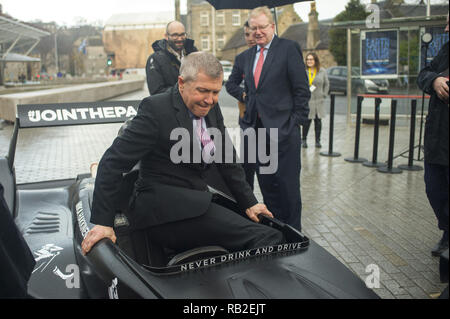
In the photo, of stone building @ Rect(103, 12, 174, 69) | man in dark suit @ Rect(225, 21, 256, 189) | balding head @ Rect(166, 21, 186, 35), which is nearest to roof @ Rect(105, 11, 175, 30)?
stone building @ Rect(103, 12, 174, 69)

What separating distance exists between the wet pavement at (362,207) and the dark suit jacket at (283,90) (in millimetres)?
1177

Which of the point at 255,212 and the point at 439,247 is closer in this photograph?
the point at 255,212

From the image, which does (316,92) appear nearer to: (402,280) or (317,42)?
(402,280)

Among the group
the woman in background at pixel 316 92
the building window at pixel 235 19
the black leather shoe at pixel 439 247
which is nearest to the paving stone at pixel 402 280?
the black leather shoe at pixel 439 247

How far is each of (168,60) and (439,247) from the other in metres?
3.24

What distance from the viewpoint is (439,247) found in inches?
146

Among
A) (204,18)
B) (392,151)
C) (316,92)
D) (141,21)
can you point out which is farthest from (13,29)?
(141,21)

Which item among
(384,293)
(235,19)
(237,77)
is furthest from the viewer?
(235,19)

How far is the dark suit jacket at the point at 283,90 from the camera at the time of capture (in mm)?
3918

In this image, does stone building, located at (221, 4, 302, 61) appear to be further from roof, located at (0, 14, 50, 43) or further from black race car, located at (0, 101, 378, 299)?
black race car, located at (0, 101, 378, 299)
